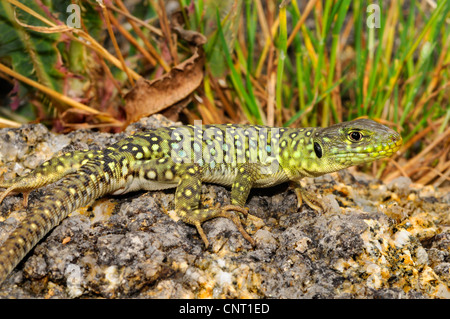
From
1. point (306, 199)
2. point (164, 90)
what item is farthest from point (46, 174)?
point (306, 199)

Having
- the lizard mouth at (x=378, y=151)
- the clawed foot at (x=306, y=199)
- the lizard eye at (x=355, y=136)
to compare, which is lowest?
the clawed foot at (x=306, y=199)

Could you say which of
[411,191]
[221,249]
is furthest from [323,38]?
[221,249]

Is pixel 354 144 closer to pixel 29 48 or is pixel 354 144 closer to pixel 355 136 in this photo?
pixel 355 136

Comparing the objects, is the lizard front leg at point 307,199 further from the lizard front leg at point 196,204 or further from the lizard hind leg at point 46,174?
the lizard hind leg at point 46,174

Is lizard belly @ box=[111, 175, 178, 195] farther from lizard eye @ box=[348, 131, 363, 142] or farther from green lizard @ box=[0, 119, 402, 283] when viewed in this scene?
lizard eye @ box=[348, 131, 363, 142]

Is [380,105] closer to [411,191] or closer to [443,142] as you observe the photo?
[443,142]

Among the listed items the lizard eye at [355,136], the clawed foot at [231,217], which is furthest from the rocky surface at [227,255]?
the lizard eye at [355,136]
